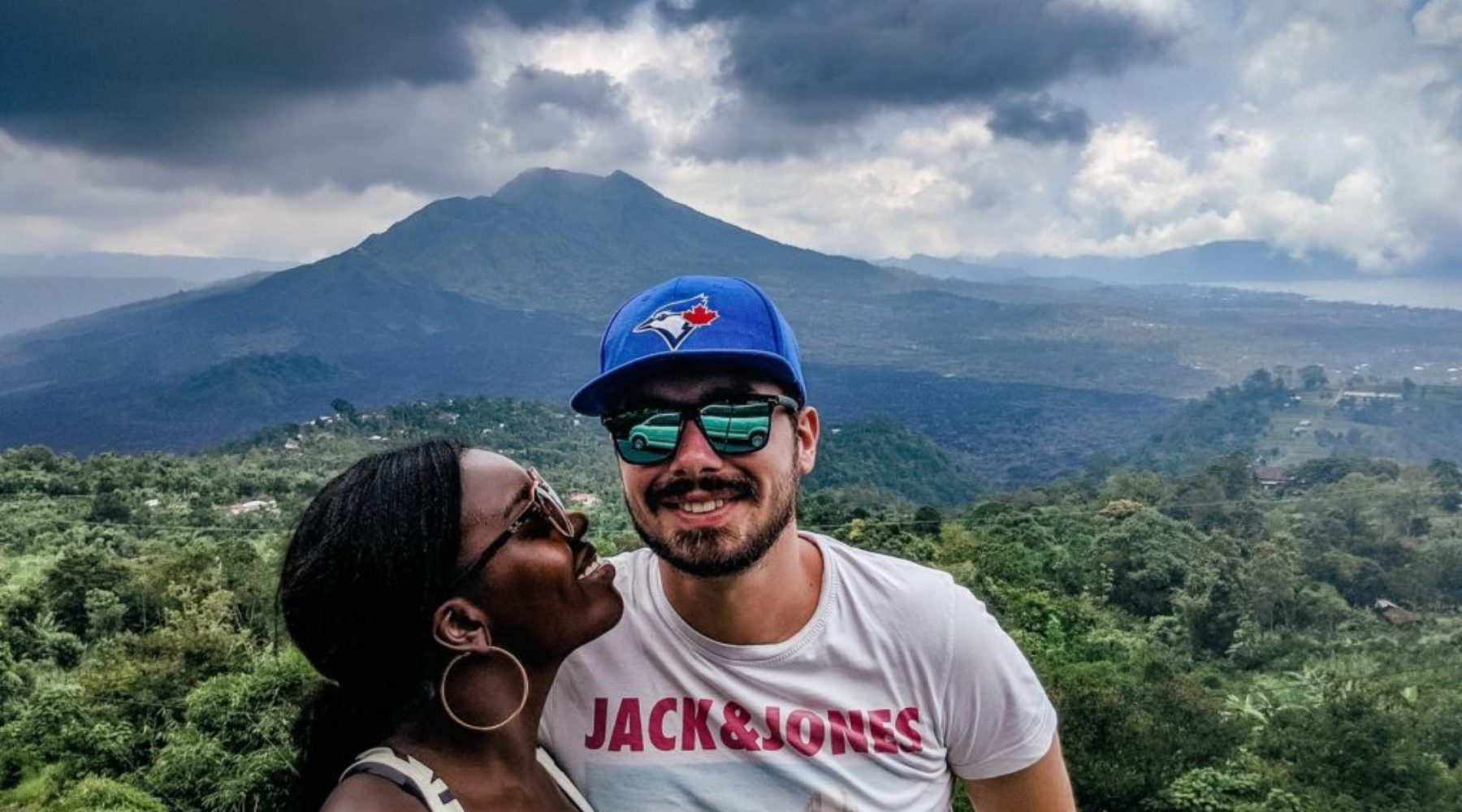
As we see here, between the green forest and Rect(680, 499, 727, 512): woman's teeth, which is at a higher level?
Rect(680, 499, 727, 512): woman's teeth

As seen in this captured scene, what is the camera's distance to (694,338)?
69.6 inches

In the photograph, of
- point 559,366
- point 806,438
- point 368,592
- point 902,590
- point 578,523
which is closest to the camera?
point 368,592

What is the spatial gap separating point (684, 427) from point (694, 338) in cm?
17

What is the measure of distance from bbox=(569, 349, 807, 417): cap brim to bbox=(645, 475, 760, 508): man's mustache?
7.4 inches

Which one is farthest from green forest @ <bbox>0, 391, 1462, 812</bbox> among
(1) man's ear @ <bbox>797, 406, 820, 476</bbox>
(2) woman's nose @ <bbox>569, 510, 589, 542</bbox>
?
(1) man's ear @ <bbox>797, 406, 820, 476</bbox>

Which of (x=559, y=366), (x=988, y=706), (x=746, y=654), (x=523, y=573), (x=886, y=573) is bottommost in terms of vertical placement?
(x=559, y=366)

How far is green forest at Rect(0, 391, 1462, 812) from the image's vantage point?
1808cm

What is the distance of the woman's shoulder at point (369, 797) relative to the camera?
1.28 m

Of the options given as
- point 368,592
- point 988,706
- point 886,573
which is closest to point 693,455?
point 886,573

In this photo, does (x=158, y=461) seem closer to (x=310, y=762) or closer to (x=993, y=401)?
(x=310, y=762)

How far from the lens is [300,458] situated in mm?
60594

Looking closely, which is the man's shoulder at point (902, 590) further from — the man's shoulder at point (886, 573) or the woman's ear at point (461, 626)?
the woman's ear at point (461, 626)

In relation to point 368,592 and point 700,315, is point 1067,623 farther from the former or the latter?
point 368,592

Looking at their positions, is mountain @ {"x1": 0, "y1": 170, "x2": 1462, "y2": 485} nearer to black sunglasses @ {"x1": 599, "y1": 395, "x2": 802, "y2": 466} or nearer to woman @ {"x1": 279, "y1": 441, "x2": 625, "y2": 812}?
black sunglasses @ {"x1": 599, "y1": 395, "x2": 802, "y2": 466}
